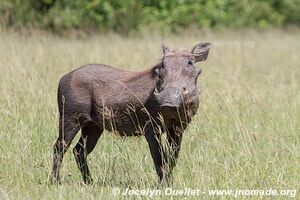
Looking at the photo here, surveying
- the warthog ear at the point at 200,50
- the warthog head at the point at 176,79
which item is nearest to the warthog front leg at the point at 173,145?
the warthog head at the point at 176,79

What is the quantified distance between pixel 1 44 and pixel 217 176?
6569mm

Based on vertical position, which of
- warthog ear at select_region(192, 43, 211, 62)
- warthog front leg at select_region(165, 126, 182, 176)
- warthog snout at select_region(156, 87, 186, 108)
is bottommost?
warthog front leg at select_region(165, 126, 182, 176)

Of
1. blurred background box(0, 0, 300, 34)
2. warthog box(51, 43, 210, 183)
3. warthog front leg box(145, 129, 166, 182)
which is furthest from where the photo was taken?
blurred background box(0, 0, 300, 34)

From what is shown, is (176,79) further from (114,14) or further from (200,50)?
(114,14)

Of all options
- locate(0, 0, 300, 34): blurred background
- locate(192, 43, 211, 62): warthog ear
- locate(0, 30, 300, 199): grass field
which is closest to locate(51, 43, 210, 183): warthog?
locate(192, 43, 211, 62): warthog ear

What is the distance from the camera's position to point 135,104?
5.91m

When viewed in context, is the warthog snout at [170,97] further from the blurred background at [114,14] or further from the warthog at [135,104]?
the blurred background at [114,14]

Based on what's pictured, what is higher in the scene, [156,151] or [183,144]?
[156,151]

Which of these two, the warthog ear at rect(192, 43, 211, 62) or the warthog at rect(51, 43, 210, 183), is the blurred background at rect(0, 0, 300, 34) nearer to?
the warthog at rect(51, 43, 210, 183)

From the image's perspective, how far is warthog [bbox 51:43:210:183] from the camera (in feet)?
17.9

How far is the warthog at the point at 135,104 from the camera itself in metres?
5.47

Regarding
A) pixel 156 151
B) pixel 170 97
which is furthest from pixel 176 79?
pixel 156 151

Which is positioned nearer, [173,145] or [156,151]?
[156,151]

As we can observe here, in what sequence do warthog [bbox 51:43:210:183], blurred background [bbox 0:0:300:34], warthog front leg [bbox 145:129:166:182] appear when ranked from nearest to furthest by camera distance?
1. warthog [bbox 51:43:210:183]
2. warthog front leg [bbox 145:129:166:182]
3. blurred background [bbox 0:0:300:34]
